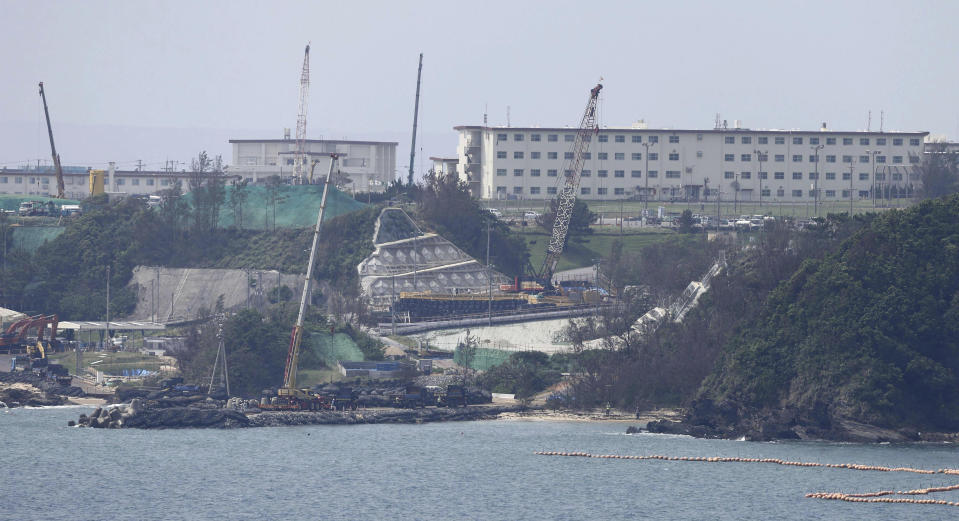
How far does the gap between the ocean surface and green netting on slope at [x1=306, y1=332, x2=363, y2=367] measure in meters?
14.2

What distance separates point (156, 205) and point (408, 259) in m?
32.9

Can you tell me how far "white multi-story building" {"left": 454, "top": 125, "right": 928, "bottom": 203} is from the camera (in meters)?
163

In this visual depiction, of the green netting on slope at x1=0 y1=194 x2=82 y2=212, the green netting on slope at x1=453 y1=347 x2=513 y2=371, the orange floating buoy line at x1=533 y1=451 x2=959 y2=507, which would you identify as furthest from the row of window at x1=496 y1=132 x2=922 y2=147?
the orange floating buoy line at x1=533 y1=451 x2=959 y2=507

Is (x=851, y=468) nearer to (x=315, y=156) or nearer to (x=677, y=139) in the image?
(x=677, y=139)

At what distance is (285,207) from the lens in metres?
143

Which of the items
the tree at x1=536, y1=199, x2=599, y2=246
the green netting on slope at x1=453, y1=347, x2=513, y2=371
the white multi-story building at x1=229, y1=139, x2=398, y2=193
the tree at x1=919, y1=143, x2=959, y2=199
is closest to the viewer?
the green netting on slope at x1=453, y1=347, x2=513, y2=371

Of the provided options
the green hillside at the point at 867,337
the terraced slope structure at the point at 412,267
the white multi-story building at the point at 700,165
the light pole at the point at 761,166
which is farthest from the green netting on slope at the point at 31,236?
the green hillside at the point at 867,337

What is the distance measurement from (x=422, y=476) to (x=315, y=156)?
109 meters

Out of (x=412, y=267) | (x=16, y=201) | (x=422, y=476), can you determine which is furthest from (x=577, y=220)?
(x=422, y=476)

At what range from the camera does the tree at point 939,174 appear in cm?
15962

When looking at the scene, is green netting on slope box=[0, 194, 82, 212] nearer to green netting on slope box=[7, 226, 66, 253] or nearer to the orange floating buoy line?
green netting on slope box=[7, 226, 66, 253]

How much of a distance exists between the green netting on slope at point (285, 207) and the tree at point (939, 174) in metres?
60.0

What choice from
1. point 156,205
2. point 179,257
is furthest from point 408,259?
point 156,205

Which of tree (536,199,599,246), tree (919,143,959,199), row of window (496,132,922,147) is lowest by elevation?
tree (536,199,599,246)
